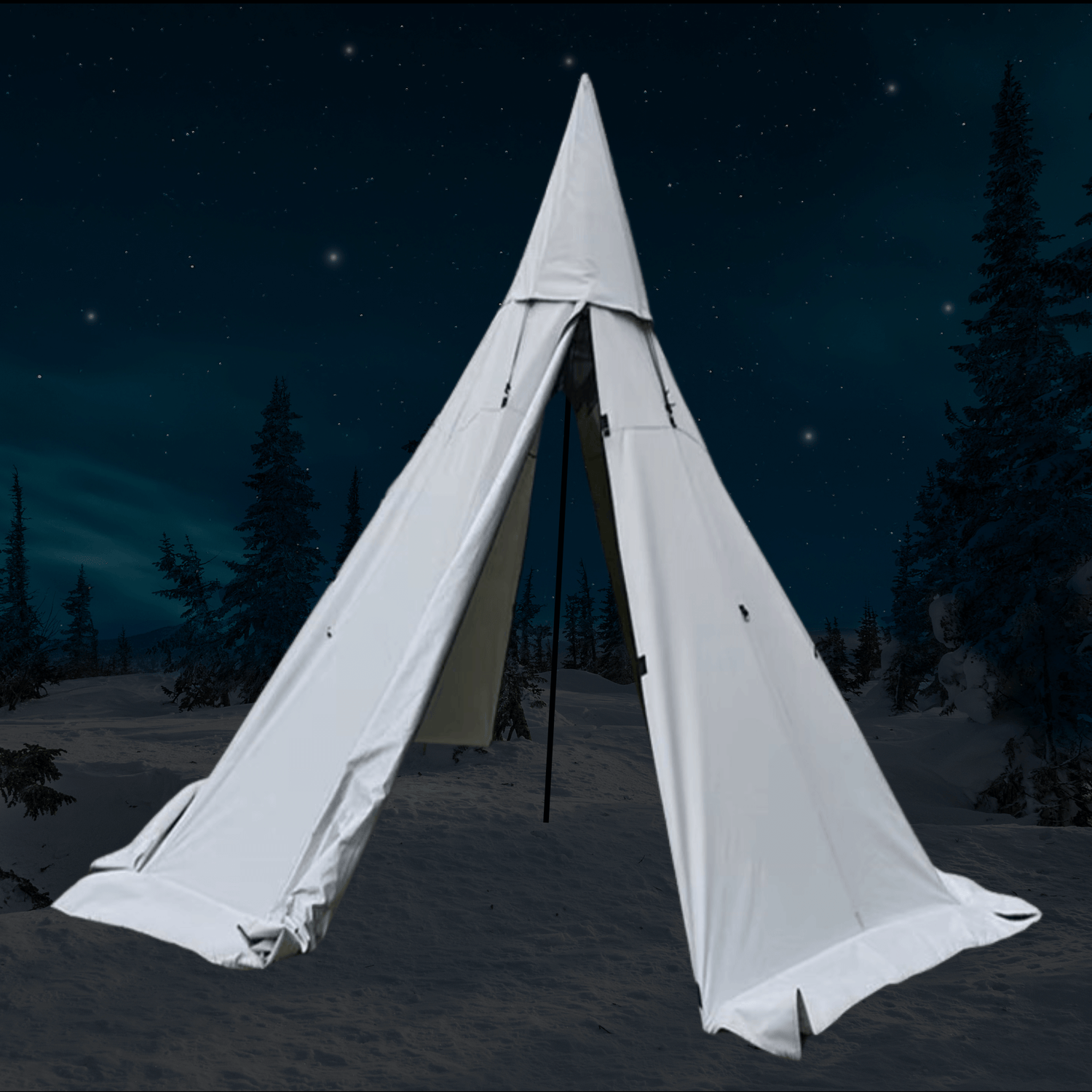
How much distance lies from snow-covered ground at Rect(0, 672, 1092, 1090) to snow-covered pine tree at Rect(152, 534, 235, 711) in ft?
30.2

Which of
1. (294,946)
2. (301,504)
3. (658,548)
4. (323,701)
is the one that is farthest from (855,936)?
(301,504)

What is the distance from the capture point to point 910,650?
21.2 m

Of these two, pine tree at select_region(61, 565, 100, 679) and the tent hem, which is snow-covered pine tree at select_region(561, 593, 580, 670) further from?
the tent hem

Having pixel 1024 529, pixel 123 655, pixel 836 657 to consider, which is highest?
pixel 1024 529

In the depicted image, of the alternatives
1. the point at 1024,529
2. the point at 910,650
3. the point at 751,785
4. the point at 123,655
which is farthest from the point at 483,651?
the point at 123,655

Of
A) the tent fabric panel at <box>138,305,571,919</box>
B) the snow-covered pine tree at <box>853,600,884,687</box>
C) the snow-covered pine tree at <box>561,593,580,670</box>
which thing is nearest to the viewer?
the tent fabric panel at <box>138,305,571,919</box>

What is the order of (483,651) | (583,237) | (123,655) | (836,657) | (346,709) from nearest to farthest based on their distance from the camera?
1. (346,709)
2. (583,237)
3. (483,651)
4. (836,657)
5. (123,655)

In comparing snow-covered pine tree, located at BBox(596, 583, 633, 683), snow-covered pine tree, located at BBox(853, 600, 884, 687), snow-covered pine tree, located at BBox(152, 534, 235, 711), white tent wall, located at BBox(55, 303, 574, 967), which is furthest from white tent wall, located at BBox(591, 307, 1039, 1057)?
snow-covered pine tree, located at BBox(853, 600, 884, 687)

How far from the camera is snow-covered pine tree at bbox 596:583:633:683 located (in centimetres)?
2825

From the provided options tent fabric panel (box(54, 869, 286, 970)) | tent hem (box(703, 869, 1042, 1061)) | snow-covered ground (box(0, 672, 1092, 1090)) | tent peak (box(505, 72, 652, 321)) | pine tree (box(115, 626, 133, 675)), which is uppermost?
tent peak (box(505, 72, 652, 321))

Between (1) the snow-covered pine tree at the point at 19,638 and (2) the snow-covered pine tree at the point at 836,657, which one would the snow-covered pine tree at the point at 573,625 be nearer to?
(2) the snow-covered pine tree at the point at 836,657

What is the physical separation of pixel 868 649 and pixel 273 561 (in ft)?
86.8

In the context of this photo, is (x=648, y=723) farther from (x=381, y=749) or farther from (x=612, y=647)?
(x=612, y=647)

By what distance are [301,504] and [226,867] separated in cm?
1474
